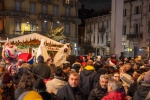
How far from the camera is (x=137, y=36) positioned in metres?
47.8

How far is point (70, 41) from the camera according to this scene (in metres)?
56.0

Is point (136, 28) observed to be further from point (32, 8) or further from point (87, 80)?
point (87, 80)

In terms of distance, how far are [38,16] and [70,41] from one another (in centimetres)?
764

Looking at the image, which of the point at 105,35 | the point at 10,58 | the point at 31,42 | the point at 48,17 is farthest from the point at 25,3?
the point at 10,58

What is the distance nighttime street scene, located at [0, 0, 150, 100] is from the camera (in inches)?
244

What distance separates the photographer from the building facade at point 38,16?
47.7 m

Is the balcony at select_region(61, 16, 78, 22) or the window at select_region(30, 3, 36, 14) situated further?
the balcony at select_region(61, 16, 78, 22)

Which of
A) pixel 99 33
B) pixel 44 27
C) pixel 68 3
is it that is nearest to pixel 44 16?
pixel 44 27

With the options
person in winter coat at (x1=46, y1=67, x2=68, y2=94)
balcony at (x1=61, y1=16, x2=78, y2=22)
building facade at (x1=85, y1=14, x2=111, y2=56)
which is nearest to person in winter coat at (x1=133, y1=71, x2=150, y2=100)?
person in winter coat at (x1=46, y1=67, x2=68, y2=94)

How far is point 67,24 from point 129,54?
13.3 meters

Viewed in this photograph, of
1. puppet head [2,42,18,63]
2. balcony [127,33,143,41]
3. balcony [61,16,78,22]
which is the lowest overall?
puppet head [2,42,18,63]

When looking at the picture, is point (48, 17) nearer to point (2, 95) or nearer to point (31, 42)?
point (31, 42)

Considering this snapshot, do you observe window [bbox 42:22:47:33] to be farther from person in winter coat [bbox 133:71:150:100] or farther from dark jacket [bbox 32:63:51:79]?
person in winter coat [bbox 133:71:150:100]

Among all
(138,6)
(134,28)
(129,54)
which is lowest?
(129,54)
